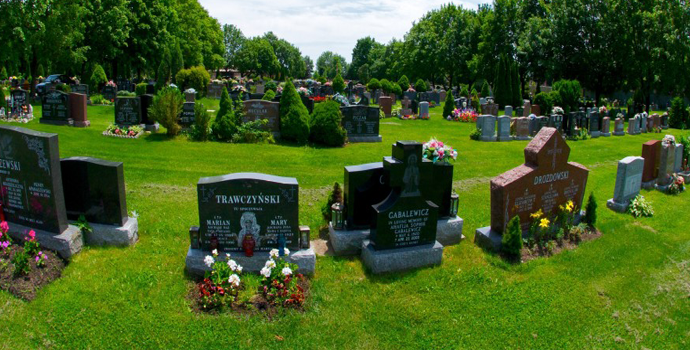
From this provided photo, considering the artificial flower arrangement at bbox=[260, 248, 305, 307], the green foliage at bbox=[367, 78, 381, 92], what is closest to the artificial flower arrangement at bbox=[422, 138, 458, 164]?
the artificial flower arrangement at bbox=[260, 248, 305, 307]

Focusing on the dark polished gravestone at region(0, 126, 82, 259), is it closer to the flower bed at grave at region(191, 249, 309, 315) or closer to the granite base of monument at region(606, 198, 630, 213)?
the flower bed at grave at region(191, 249, 309, 315)

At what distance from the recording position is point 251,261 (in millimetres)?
7656

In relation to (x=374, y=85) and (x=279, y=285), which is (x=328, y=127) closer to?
(x=279, y=285)

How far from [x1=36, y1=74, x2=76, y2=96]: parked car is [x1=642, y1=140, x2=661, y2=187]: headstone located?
28.8 metres

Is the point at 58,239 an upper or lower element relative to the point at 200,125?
lower

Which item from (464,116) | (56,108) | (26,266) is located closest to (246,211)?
(26,266)

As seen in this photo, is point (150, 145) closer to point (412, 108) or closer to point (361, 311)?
point (361, 311)

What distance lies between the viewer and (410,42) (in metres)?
62.4

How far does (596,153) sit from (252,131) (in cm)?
1296

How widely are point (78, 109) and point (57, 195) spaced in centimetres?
1393

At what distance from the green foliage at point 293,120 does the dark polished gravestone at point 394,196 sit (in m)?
9.98

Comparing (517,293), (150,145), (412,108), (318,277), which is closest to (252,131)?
(150,145)

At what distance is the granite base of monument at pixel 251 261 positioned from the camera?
754 cm

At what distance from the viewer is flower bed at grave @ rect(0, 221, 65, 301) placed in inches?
272
